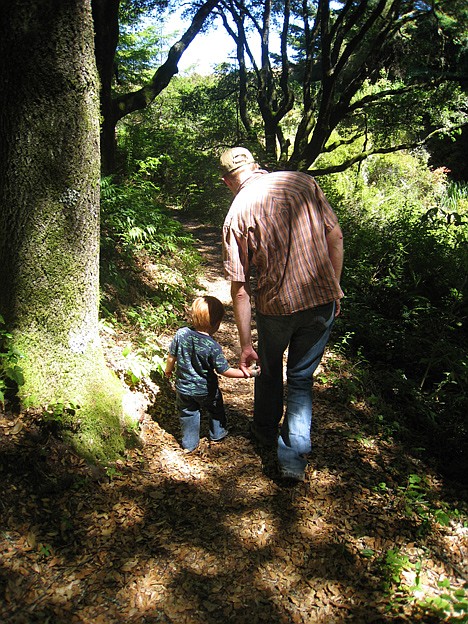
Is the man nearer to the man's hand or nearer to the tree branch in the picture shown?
the man's hand

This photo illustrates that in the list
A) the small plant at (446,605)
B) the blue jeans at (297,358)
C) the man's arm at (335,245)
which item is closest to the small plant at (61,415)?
the blue jeans at (297,358)

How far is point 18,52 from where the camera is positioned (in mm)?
2451

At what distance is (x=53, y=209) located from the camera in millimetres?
2656

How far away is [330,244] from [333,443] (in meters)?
1.64

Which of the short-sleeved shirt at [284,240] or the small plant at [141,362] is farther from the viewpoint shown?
the small plant at [141,362]

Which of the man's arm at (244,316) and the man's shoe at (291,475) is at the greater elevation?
the man's arm at (244,316)

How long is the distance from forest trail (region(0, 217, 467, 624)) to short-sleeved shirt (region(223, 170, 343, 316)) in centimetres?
129

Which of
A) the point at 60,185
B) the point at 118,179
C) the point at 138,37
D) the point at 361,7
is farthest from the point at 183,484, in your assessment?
the point at 138,37

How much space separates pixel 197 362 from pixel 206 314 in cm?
35

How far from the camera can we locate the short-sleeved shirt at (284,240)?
2645 mm

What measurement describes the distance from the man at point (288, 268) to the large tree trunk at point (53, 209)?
92 centimetres

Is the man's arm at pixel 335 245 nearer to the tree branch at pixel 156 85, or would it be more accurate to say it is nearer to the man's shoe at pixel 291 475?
the man's shoe at pixel 291 475

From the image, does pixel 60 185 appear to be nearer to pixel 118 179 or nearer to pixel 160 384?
pixel 160 384

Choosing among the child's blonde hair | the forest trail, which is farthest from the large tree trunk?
the child's blonde hair
